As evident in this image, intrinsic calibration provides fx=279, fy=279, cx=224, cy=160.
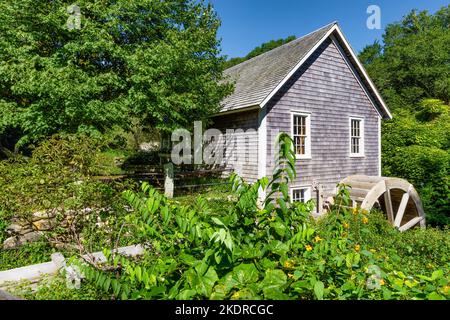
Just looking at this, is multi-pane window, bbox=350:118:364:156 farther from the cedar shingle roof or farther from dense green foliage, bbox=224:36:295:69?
dense green foliage, bbox=224:36:295:69

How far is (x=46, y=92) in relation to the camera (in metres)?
7.75

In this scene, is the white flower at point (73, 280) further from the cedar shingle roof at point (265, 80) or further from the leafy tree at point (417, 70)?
the leafy tree at point (417, 70)

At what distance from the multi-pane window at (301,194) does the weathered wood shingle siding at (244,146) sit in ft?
7.04

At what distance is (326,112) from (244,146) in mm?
4179

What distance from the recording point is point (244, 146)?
39.2 ft

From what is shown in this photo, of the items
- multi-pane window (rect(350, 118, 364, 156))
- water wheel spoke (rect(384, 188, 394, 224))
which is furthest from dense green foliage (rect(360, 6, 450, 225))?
water wheel spoke (rect(384, 188, 394, 224))

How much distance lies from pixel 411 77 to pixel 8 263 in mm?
41030

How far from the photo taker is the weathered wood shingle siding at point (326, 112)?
455 inches

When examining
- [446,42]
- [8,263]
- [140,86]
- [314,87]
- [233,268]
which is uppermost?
[446,42]

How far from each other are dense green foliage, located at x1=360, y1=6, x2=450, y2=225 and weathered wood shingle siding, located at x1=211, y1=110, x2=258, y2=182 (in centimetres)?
900

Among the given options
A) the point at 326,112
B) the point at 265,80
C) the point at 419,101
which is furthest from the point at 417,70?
the point at 265,80

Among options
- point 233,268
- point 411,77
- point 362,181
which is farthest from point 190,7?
point 411,77

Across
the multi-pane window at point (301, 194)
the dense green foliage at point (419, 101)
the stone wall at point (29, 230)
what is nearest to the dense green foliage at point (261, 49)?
the dense green foliage at point (419, 101)
